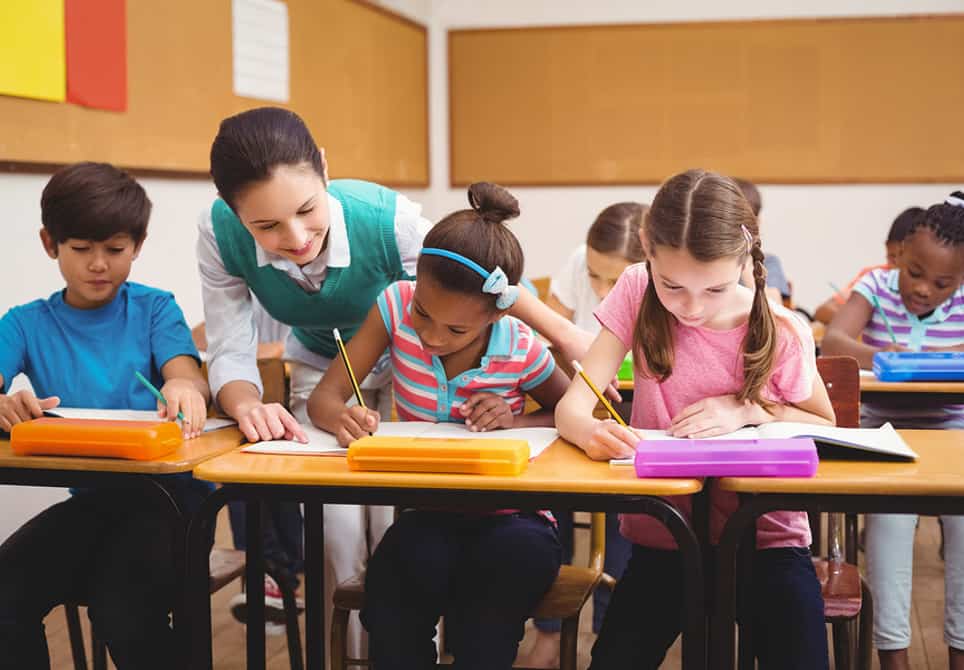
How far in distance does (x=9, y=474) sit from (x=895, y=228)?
A: 319 cm

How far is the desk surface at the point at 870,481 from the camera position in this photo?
1.43m

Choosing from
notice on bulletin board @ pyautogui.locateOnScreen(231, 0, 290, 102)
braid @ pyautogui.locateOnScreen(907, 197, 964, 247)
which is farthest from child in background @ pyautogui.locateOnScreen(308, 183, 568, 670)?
notice on bulletin board @ pyautogui.locateOnScreen(231, 0, 290, 102)

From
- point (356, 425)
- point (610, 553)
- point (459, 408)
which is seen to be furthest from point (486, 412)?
point (610, 553)

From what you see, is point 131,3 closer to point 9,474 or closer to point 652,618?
point 9,474

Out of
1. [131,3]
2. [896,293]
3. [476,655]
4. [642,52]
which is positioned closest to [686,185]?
[476,655]

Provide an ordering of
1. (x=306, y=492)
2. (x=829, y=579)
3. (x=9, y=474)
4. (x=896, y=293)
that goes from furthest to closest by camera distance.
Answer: (x=896, y=293), (x=829, y=579), (x=9, y=474), (x=306, y=492)

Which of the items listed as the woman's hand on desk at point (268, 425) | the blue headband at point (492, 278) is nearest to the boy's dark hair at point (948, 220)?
the blue headband at point (492, 278)

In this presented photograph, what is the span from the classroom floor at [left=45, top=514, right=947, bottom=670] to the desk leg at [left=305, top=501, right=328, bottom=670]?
78 cm

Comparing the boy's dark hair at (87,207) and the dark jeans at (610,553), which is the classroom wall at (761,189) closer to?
the dark jeans at (610,553)

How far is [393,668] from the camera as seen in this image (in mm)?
1677

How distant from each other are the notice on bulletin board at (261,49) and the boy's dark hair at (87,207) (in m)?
2.12

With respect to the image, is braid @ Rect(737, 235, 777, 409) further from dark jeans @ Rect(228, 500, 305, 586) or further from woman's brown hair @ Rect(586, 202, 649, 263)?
dark jeans @ Rect(228, 500, 305, 586)

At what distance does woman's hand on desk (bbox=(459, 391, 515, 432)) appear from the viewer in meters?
1.82

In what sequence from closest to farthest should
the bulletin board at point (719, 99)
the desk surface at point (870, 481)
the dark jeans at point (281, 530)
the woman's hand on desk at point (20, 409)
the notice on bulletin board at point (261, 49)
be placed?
the desk surface at point (870, 481) < the woman's hand on desk at point (20, 409) < the dark jeans at point (281, 530) < the notice on bulletin board at point (261, 49) < the bulletin board at point (719, 99)
